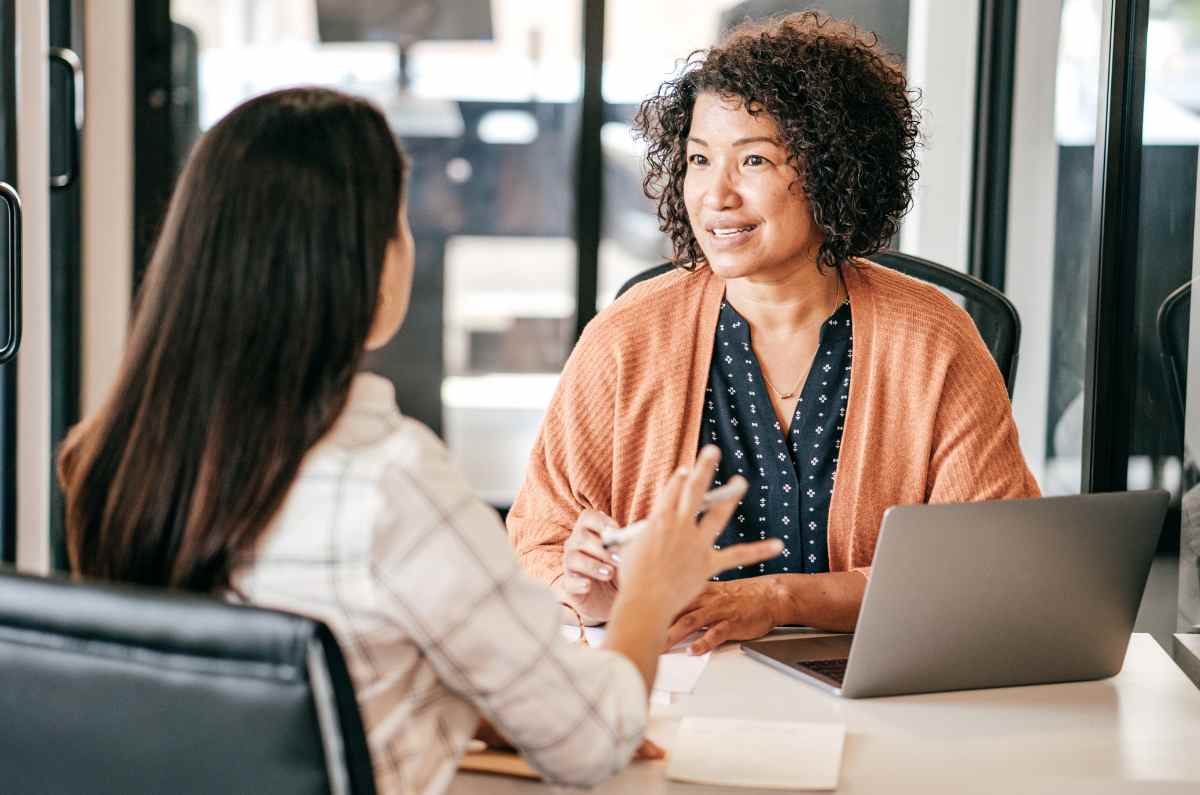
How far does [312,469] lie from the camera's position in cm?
90

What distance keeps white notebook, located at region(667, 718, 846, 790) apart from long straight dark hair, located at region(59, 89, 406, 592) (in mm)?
418

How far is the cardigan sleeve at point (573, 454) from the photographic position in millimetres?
1665

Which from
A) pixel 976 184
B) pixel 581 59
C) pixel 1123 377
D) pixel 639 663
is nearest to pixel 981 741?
pixel 639 663

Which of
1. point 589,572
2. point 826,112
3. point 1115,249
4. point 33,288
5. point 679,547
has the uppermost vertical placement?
point 826,112

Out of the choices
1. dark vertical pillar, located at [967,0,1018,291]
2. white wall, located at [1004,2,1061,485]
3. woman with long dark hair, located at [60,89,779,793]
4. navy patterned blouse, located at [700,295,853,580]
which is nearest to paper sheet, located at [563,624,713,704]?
navy patterned blouse, located at [700,295,853,580]

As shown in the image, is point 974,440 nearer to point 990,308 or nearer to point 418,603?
point 990,308

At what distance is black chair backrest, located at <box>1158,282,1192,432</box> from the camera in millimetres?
1813

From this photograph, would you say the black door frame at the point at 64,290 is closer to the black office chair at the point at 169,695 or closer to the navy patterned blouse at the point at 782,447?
the navy patterned blouse at the point at 782,447

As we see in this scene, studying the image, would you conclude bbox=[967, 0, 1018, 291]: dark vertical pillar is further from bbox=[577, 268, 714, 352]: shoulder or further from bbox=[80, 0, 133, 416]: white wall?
bbox=[80, 0, 133, 416]: white wall

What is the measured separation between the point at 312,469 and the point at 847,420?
90 centimetres

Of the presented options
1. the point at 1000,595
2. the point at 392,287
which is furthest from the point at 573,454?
the point at 392,287

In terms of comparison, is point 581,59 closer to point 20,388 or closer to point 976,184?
point 976,184

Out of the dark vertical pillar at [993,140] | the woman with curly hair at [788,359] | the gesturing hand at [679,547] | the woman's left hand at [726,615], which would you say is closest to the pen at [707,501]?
the gesturing hand at [679,547]

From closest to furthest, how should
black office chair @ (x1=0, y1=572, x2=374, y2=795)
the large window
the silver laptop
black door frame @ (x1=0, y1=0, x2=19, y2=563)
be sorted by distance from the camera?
black office chair @ (x1=0, y1=572, x2=374, y2=795) < the silver laptop < black door frame @ (x1=0, y1=0, x2=19, y2=563) < the large window
